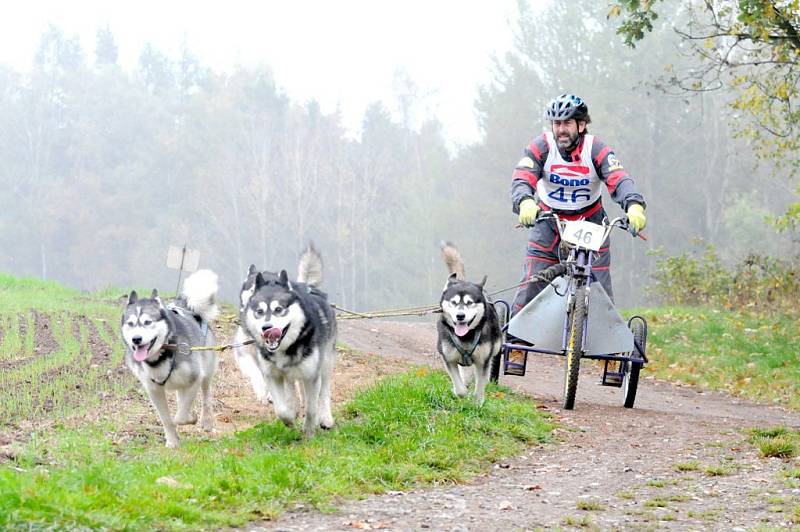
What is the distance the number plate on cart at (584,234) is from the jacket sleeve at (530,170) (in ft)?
1.38

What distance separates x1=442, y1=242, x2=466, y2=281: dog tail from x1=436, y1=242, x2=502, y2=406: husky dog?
1.45 feet

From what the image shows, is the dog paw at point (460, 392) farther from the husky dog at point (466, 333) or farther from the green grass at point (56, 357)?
the green grass at point (56, 357)

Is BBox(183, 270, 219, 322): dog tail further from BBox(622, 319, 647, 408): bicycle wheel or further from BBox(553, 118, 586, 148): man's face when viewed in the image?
BBox(622, 319, 647, 408): bicycle wheel

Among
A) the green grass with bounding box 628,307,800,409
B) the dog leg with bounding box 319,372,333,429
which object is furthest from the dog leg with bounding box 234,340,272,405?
the green grass with bounding box 628,307,800,409

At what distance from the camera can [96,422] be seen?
7164 mm

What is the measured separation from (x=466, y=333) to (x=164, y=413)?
2.31 meters

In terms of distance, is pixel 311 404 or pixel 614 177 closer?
pixel 311 404

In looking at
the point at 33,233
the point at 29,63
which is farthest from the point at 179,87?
the point at 33,233

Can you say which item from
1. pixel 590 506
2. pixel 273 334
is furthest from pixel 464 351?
pixel 590 506

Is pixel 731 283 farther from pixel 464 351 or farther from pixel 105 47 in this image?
pixel 105 47

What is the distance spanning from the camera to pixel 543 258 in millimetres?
8500

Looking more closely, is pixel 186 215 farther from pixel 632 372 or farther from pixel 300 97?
pixel 632 372

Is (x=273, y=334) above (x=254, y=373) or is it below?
above

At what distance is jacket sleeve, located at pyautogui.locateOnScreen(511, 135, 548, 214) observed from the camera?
316 inches
